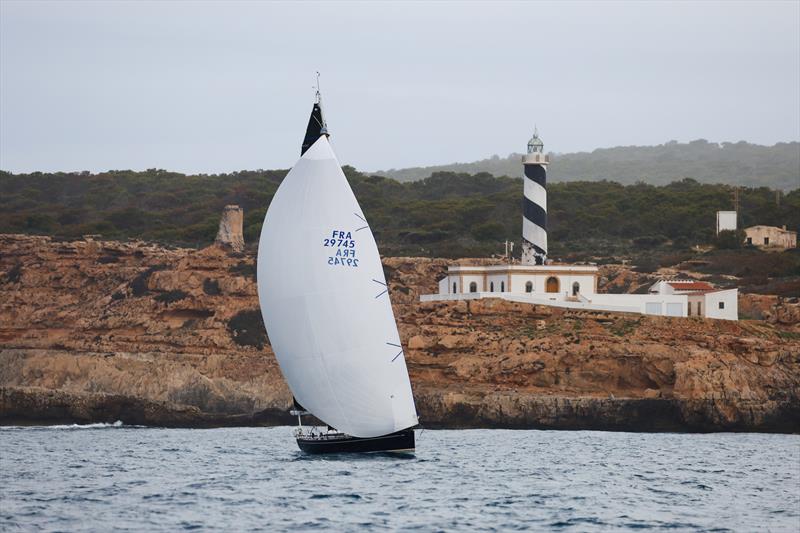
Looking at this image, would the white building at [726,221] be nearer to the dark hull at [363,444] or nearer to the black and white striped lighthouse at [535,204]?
the black and white striped lighthouse at [535,204]

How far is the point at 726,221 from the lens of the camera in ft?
233

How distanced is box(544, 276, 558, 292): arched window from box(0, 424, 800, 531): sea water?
45.3 feet

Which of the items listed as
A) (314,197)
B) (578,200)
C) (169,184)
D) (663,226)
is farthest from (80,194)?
(314,197)

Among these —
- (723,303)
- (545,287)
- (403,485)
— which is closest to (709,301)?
(723,303)

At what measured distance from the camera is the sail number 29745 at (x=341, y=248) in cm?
3120

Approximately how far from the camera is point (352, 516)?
76.3 ft

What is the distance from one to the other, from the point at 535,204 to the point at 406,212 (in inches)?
984

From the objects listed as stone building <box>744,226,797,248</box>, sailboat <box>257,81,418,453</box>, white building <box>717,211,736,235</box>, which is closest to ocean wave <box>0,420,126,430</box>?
sailboat <box>257,81,418,453</box>

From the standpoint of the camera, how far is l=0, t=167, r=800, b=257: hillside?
6856cm

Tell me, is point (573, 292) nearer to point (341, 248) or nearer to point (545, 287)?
point (545, 287)

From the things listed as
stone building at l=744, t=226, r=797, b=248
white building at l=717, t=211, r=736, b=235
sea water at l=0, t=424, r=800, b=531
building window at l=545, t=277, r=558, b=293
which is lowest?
sea water at l=0, t=424, r=800, b=531

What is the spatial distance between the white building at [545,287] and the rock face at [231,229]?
1218 centimetres

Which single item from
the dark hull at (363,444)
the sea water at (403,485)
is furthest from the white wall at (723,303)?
the dark hull at (363,444)

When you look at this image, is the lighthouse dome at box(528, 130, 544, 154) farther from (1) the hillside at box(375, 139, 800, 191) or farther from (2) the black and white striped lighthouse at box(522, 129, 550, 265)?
(1) the hillside at box(375, 139, 800, 191)
